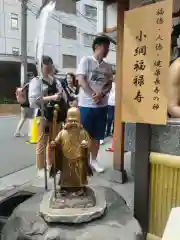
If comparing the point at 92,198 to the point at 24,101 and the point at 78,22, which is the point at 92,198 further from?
the point at 78,22

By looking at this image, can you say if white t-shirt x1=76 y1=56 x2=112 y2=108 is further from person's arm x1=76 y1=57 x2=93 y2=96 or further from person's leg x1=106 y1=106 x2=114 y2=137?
person's leg x1=106 y1=106 x2=114 y2=137

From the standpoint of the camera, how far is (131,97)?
191cm

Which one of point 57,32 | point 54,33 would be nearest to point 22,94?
point 54,33

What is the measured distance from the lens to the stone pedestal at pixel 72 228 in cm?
166

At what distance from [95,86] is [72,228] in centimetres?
198

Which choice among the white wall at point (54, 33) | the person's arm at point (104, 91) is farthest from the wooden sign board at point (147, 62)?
the white wall at point (54, 33)

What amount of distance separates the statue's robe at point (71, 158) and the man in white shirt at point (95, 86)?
150cm

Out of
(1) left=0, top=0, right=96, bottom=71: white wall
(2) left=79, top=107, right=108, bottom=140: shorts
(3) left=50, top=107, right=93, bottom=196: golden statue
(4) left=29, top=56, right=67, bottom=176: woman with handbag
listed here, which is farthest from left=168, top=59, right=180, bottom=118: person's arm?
(1) left=0, top=0, right=96, bottom=71: white wall

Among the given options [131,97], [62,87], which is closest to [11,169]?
[62,87]

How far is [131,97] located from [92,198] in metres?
0.74

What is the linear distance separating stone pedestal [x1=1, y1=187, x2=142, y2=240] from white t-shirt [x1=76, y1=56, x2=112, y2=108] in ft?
5.48

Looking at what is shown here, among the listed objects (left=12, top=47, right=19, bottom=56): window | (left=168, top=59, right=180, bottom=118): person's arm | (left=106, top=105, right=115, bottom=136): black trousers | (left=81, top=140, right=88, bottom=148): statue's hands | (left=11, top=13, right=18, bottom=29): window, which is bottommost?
(left=106, top=105, right=115, bottom=136): black trousers

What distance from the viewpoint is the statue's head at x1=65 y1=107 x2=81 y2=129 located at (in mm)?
1823

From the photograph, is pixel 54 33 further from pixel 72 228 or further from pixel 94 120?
pixel 72 228
